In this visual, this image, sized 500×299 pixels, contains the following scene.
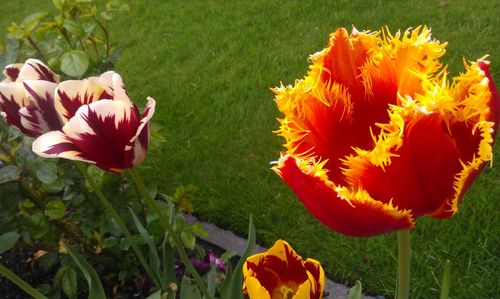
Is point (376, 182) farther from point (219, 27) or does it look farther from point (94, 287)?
point (219, 27)

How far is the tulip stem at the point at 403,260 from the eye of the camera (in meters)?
0.72

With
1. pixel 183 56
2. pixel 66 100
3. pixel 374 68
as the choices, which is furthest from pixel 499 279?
pixel 183 56

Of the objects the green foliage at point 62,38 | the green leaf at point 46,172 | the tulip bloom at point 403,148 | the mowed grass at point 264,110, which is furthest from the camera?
the mowed grass at point 264,110

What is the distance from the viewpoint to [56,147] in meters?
0.88

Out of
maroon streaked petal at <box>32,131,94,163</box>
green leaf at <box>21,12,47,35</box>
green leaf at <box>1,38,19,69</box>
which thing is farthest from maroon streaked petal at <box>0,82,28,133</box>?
green leaf at <box>21,12,47,35</box>

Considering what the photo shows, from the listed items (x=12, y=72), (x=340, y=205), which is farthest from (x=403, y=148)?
(x=12, y=72)

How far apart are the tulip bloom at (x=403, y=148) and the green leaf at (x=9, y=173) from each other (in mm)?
1112

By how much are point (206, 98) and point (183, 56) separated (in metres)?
0.76

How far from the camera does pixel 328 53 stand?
0.74 m

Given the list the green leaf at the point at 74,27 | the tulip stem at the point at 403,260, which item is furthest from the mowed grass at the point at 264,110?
the tulip stem at the point at 403,260

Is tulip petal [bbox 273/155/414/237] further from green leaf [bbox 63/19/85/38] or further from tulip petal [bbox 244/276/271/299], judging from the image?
green leaf [bbox 63/19/85/38]

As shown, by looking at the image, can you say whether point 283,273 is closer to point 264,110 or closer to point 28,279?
point 28,279

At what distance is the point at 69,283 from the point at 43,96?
1.07 meters

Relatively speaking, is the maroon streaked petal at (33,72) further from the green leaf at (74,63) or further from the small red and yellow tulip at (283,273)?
the green leaf at (74,63)
